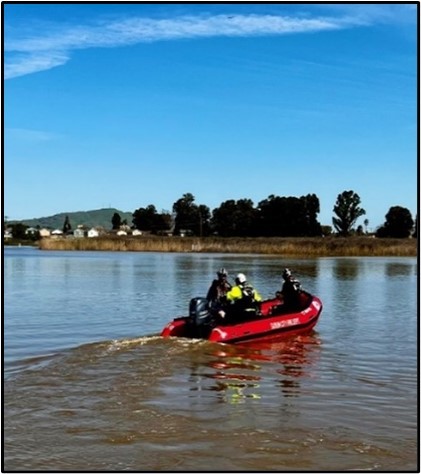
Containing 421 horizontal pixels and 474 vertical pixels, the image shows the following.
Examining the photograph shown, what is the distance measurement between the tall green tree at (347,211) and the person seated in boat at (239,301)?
284 ft

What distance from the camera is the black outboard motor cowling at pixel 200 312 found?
42.5 feet

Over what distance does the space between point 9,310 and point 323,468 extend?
1482 cm

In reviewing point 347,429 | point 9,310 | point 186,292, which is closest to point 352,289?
point 186,292

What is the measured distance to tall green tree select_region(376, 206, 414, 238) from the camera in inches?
3442

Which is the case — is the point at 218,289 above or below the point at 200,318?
above

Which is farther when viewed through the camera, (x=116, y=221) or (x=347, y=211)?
(x=116, y=221)

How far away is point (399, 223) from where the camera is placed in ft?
290

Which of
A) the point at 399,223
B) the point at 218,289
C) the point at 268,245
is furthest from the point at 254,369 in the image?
the point at 399,223

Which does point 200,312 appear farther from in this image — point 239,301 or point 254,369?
point 254,369

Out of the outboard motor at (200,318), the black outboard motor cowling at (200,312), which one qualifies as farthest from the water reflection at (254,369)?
the black outboard motor cowling at (200,312)

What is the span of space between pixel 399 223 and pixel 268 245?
34679 mm

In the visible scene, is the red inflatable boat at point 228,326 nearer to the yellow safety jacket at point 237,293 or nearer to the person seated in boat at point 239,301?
the person seated in boat at point 239,301

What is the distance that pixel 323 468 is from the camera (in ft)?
19.9

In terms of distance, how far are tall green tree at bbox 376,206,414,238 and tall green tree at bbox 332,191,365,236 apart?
9887 millimetres
